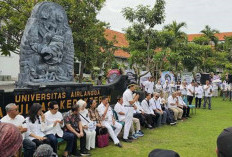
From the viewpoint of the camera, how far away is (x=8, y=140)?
183 centimetres

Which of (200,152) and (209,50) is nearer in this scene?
(200,152)

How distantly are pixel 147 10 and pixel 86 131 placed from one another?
1127cm

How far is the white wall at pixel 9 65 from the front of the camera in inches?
1128

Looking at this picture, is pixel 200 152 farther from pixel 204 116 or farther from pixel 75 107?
pixel 204 116

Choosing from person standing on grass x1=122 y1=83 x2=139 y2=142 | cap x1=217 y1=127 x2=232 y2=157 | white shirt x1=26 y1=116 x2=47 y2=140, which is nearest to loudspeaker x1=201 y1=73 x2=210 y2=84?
person standing on grass x1=122 y1=83 x2=139 y2=142

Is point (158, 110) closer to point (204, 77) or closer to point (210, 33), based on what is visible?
point (204, 77)

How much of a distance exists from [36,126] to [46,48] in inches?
147

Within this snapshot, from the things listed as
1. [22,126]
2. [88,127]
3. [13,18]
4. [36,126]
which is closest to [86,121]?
[88,127]

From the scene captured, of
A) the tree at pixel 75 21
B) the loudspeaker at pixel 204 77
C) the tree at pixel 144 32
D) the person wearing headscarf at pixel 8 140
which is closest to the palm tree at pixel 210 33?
the loudspeaker at pixel 204 77

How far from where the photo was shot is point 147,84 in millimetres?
14828

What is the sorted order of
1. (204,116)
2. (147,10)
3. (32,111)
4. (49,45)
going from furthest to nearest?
(147,10) → (204,116) → (49,45) → (32,111)

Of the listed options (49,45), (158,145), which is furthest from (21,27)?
(158,145)

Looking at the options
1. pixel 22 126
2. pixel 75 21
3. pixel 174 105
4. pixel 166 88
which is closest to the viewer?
pixel 22 126

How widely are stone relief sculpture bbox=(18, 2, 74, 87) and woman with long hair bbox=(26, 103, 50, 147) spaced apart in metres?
2.45
